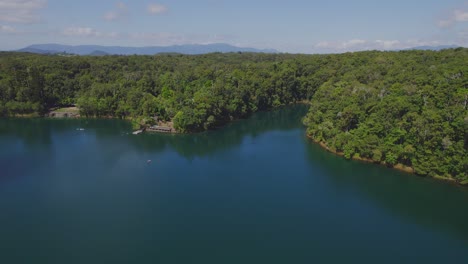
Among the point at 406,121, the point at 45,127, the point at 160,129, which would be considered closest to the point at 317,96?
the point at 406,121

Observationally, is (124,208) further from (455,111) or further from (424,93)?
(424,93)

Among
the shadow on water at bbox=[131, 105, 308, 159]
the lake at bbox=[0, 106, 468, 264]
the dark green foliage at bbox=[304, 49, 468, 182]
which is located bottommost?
the lake at bbox=[0, 106, 468, 264]

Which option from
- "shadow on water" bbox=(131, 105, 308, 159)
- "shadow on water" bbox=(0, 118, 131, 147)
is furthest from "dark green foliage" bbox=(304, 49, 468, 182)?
"shadow on water" bbox=(0, 118, 131, 147)

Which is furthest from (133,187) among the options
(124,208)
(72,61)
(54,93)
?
(72,61)

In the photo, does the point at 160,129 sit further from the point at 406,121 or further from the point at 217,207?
the point at 406,121

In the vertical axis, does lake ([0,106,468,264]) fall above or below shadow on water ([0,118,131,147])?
below

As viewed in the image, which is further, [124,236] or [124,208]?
[124,208]

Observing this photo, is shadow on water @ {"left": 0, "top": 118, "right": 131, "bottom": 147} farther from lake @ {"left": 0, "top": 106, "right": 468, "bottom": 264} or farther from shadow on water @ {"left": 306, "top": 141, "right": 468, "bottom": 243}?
shadow on water @ {"left": 306, "top": 141, "right": 468, "bottom": 243}
